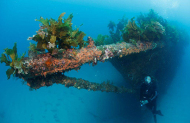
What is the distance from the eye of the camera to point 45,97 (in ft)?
55.7

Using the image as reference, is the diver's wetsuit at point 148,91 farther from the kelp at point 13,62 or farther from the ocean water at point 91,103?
the kelp at point 13,62

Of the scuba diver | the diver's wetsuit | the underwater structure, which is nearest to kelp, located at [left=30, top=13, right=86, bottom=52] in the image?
the underwater structure

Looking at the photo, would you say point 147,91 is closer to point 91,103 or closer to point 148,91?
point 148,91

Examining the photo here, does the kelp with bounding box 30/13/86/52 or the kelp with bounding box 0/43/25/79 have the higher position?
the kelp with bounding box 30/13/86/52

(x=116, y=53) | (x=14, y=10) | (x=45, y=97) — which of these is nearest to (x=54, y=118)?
(x=45, y=97)

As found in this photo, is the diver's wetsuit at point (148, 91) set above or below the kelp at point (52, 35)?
below

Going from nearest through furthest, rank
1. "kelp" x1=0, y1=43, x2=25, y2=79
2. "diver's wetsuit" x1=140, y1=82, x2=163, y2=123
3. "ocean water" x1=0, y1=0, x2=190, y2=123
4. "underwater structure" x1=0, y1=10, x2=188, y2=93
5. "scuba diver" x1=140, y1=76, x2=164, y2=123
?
"kelp" x1=0, y1=43, x2=25, y2=79 → "underwater structure" x1=0, y1=10, x2=188, y2=93 → "scuba diver" x1=140, y1=76, x2=164, y2=123 → "diver's wetsuit" x1=140, y1=82, x2=163, y2=123 → "ocean water" x1=0, y1=0, x2=190, y2=123

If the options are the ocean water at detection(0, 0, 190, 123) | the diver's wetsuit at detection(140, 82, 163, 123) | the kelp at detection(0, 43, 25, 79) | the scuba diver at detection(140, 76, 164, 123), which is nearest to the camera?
the kelp at detection(0, 43, 25, 79)

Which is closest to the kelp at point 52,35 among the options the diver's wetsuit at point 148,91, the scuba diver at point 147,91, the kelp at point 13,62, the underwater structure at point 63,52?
the underwater structure at point 63,52

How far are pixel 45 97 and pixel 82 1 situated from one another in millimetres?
111833

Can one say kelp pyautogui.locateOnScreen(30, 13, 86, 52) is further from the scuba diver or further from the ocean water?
the scuba diver

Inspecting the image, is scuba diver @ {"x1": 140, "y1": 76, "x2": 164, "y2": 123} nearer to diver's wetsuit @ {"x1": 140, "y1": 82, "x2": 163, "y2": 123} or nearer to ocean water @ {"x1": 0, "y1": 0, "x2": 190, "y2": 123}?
diver's wetsuit @ {"x1": 140, "y1": 82, "x2": 163, "y2": 123}

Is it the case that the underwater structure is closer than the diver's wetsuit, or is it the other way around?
the underwater structure

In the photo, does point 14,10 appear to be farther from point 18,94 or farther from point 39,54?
point 39,54
